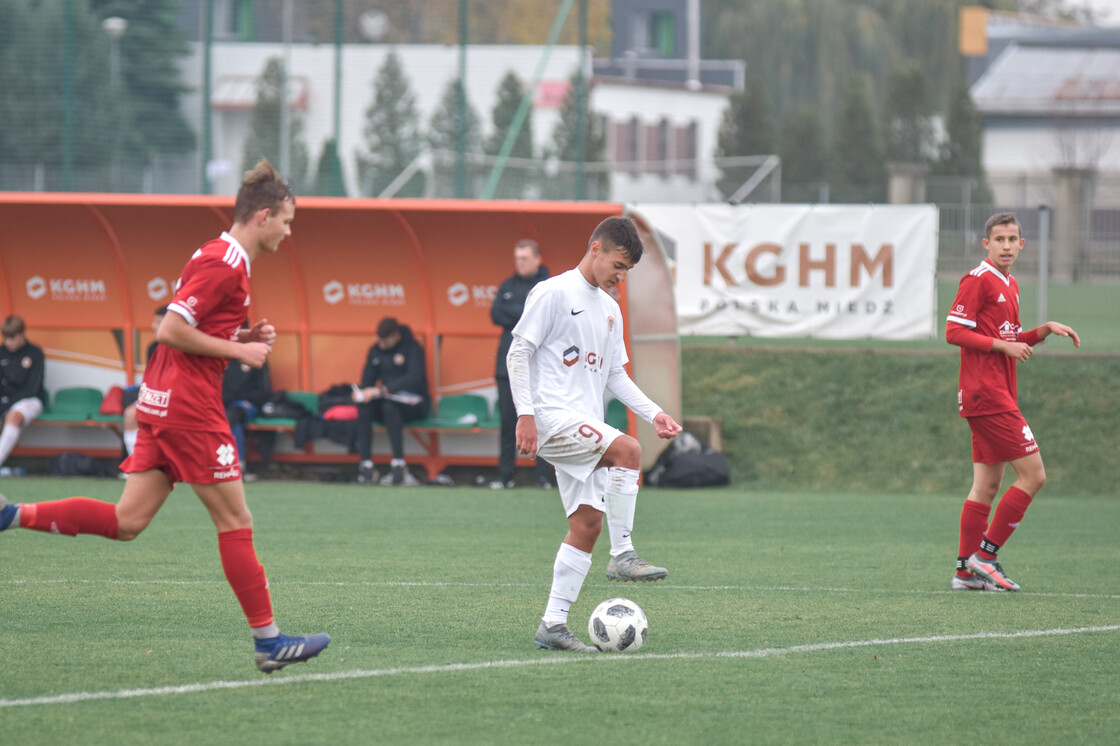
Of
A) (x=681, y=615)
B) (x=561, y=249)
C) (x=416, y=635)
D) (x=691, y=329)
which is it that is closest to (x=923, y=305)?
(x=691, y=329)

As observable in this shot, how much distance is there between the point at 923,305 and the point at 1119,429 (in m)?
3.49

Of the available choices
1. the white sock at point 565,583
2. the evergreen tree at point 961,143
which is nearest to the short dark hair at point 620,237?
the white sock at point 565,583

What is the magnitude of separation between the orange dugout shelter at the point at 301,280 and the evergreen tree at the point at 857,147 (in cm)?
2739

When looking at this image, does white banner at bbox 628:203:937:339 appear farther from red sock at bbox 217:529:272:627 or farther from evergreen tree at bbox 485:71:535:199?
red sock at bbox 217:529:272:627

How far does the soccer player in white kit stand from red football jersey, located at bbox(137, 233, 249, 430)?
1.23m

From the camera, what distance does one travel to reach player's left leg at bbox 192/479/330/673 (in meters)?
4.98

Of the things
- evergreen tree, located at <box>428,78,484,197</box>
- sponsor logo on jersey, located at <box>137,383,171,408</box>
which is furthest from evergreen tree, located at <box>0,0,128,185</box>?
sponsor logo on jersey, located at <box>137,383,171,408</box>

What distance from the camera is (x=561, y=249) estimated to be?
44.7 feet

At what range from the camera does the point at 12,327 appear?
13.3 m

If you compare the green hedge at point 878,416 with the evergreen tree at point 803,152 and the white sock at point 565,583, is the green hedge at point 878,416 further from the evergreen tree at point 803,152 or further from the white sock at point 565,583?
the evergreen tree at point 803,152

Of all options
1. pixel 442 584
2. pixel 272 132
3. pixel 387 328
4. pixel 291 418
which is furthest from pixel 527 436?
pixel 272 132

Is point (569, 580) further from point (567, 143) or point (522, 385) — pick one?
point (567, 143)

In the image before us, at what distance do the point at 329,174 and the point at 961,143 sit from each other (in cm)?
2406

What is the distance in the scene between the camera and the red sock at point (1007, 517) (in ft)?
25.2
